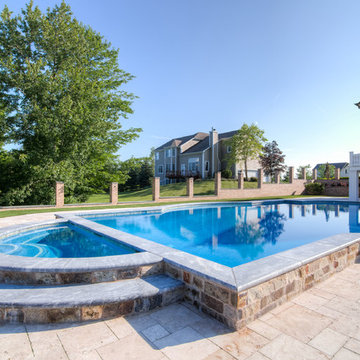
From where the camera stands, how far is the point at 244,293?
285 cm

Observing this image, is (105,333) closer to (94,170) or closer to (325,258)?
(325,258)

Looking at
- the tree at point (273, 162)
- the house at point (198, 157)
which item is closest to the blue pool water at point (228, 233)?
the house at point (198, 157)

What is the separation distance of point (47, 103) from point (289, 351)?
60.7 feet

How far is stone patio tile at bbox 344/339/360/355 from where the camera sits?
239 cm

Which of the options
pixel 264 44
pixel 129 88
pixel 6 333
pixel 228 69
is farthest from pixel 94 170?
pixel 6 333

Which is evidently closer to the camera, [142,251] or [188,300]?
[188,300]

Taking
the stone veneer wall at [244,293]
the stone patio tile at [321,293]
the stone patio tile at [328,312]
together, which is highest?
the stone veneer wall at [244,293]

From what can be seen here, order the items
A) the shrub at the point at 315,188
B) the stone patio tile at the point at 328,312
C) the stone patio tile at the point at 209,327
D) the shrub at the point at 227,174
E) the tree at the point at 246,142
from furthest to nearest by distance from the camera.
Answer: the shrub at the point at 227,174
the tree at the point at 246,142
the shrub at the point at 315,188
the stone patio tile at the point at 328,312
the stone patio tile at the point at 209,327

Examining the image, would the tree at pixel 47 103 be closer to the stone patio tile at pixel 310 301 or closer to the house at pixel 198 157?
the stone patio tile at pixel 310 301

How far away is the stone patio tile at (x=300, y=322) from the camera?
8.72 feet

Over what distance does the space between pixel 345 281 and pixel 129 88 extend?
2202 centimetres

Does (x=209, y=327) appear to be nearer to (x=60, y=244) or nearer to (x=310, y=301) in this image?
(x=310, y=301)

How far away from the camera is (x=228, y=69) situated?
53.5 feet

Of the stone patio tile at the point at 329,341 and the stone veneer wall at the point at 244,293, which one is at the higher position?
the stone veneer wall at the point at 244,293
